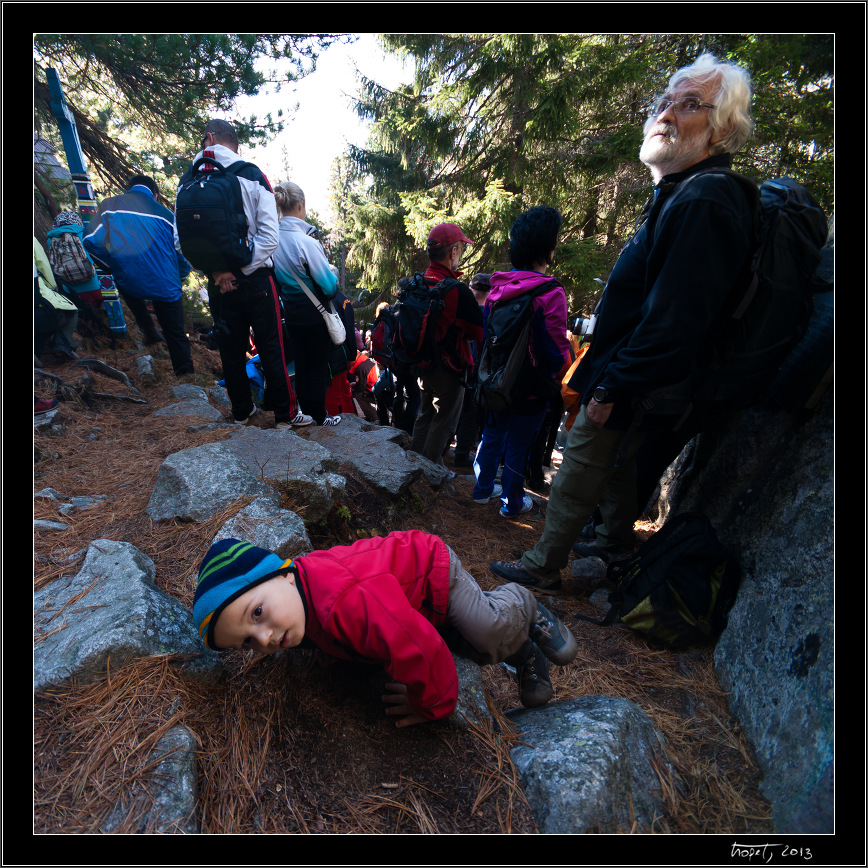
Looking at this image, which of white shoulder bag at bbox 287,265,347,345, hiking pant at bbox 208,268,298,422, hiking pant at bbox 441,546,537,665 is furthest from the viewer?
white shoulder bag at bbox 287,265,347,345

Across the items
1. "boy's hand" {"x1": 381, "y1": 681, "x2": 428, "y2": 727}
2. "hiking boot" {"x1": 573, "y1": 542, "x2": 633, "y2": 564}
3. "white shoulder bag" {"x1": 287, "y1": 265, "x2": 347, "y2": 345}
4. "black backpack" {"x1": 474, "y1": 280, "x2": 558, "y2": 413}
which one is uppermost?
"white shoulder bag" {"x1": 287, "y1": 265, "x2": 347, "y2": 345}

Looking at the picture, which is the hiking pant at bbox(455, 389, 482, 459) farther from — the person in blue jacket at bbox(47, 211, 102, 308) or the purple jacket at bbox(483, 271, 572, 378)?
the person in blue jacket at bbox(47, 211, 102, 308)

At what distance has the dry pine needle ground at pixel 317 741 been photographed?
1.35m

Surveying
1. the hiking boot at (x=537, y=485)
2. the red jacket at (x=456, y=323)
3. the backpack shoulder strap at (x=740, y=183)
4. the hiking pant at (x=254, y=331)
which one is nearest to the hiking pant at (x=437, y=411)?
the red jacket at (x=456, y=323)

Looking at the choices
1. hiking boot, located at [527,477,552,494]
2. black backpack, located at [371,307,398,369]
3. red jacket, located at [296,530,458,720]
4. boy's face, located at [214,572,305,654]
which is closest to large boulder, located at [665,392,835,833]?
red jacket, located at [296,530,458,720]

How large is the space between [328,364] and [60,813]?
402 cm

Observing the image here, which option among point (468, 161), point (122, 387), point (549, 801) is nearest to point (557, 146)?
point (468, 161)

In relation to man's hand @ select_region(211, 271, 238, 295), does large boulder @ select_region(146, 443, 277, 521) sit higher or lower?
lower

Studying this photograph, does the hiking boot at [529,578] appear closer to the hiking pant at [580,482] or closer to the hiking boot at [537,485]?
the hiking pant at [580,482]

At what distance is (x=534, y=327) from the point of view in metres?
3.46

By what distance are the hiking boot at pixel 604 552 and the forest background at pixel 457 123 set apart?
9.11ft

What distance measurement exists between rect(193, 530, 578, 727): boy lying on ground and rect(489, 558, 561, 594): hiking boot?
38.0 inches

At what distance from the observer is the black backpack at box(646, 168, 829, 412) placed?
2.02m

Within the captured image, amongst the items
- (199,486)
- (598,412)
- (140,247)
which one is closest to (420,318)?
(598,412)
